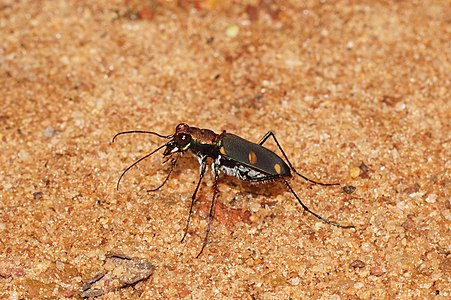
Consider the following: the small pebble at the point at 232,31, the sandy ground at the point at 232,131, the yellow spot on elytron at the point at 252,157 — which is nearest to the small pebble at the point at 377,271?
the sandy ground at the point at 232,131

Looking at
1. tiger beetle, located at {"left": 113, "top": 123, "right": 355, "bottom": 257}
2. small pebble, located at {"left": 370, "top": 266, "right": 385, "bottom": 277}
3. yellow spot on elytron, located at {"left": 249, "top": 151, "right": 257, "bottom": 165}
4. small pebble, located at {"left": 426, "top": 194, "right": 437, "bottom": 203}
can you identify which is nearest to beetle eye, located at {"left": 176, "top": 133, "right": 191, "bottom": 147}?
tiger beetle, located at {"left": 113, "top": 123, "right": 355, "bottom": 257}

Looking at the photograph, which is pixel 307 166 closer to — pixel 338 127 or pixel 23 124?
pixel 338 127

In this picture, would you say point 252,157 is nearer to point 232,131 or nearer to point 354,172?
point 232,131

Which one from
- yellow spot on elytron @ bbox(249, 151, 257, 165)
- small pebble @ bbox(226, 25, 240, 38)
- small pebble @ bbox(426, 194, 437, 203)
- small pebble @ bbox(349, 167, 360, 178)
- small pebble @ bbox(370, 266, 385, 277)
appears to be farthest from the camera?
small pebble @ bbox(226, 25, 240, 38)

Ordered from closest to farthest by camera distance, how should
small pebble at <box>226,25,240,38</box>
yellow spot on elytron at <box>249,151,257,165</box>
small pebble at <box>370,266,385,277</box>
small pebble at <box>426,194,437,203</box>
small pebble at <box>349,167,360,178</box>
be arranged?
small pebble at <box>370,266,385,277</box>, yellow spot on elytron at <box>249,151,257,165</box>, small pebble at <box>426,194,437,203</box>, small pebble at <box>349,167,360,178</box>, small pebble at <box>226,25,240,38</box>

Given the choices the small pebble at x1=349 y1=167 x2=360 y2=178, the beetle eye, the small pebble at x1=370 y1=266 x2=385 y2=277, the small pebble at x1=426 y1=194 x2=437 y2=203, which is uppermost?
the beetle eye

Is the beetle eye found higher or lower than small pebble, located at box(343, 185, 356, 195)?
higher

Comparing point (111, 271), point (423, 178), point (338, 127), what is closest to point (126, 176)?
point (111, 271)

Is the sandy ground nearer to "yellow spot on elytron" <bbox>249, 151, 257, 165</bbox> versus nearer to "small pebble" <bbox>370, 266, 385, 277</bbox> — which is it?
"small pebble" <bbox>370, 266, 385, 277</bbox>
